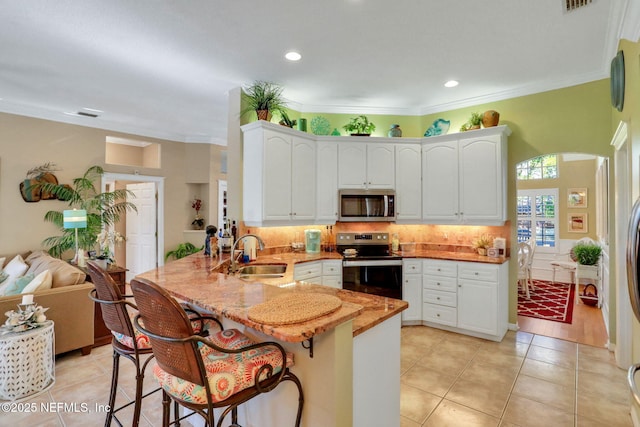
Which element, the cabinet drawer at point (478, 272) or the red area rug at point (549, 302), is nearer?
the cabinet drawer at point (478, 272)

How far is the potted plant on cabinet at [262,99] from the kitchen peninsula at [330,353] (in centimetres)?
226

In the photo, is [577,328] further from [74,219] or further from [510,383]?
Answer: [74,219]

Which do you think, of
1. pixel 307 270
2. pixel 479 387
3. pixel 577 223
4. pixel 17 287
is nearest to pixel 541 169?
pixel 577 223

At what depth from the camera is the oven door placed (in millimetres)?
3953

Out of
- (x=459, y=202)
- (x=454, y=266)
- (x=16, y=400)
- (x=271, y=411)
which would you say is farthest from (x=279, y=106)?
(x=16, y=400)

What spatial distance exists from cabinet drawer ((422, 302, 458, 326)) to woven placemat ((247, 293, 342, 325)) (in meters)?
2.96

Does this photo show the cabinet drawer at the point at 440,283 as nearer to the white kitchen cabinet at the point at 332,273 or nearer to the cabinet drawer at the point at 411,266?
the cabinet drawer at the point at 411,266

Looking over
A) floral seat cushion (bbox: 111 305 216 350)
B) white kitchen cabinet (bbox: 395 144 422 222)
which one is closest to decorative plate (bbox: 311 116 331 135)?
white kitchen cabinet (bbox: 395 144 422 222)

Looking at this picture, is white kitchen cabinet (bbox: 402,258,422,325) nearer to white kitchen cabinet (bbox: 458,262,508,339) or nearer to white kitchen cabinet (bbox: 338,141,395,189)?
white kitchen cabinet (bbox: 458,262,508,339)

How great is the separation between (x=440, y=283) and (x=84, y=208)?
5310mm

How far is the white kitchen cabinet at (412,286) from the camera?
4059mm

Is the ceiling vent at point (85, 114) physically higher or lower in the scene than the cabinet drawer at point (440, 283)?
higher

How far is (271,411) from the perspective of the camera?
1619 millimetres

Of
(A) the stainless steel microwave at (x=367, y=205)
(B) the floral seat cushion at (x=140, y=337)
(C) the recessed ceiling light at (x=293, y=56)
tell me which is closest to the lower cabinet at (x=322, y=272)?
(A) the stainless steel microwave at (x=367, y=205)
